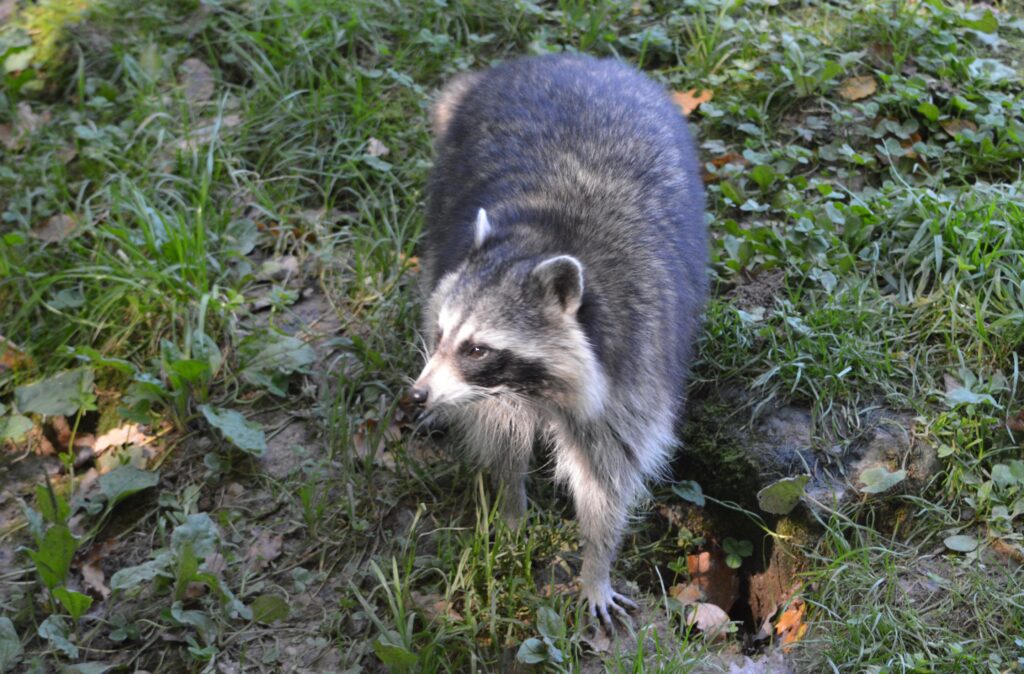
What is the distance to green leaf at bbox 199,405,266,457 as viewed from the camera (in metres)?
3.64

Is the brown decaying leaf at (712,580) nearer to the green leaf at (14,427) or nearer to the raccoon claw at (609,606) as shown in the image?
the raccoon claw at (609,606)

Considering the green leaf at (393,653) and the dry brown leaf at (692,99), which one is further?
the dry brown leaf at (692,99)

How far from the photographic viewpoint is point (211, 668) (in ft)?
10.2

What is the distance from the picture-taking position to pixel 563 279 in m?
2.95

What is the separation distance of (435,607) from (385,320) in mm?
1249

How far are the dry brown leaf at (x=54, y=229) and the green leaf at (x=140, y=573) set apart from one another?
1.72 m

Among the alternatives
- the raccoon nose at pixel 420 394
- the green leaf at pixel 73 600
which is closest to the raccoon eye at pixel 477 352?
the raccoon nose at pixel 420 394

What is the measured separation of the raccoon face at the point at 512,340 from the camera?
297 cm

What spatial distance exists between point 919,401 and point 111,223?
3147 millimetres

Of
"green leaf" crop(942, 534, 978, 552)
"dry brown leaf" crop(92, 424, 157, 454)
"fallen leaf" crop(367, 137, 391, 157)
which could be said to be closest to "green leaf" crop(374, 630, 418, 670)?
"dry brown leaf" crop(92, 424, 157, 454)

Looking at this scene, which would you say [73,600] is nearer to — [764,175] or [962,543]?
[962,543]

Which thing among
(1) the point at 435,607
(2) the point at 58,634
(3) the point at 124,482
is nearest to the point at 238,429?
(3) the point at 124,482

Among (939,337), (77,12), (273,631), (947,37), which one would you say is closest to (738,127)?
(947,37)

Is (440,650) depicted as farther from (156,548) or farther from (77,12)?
(77,12)
